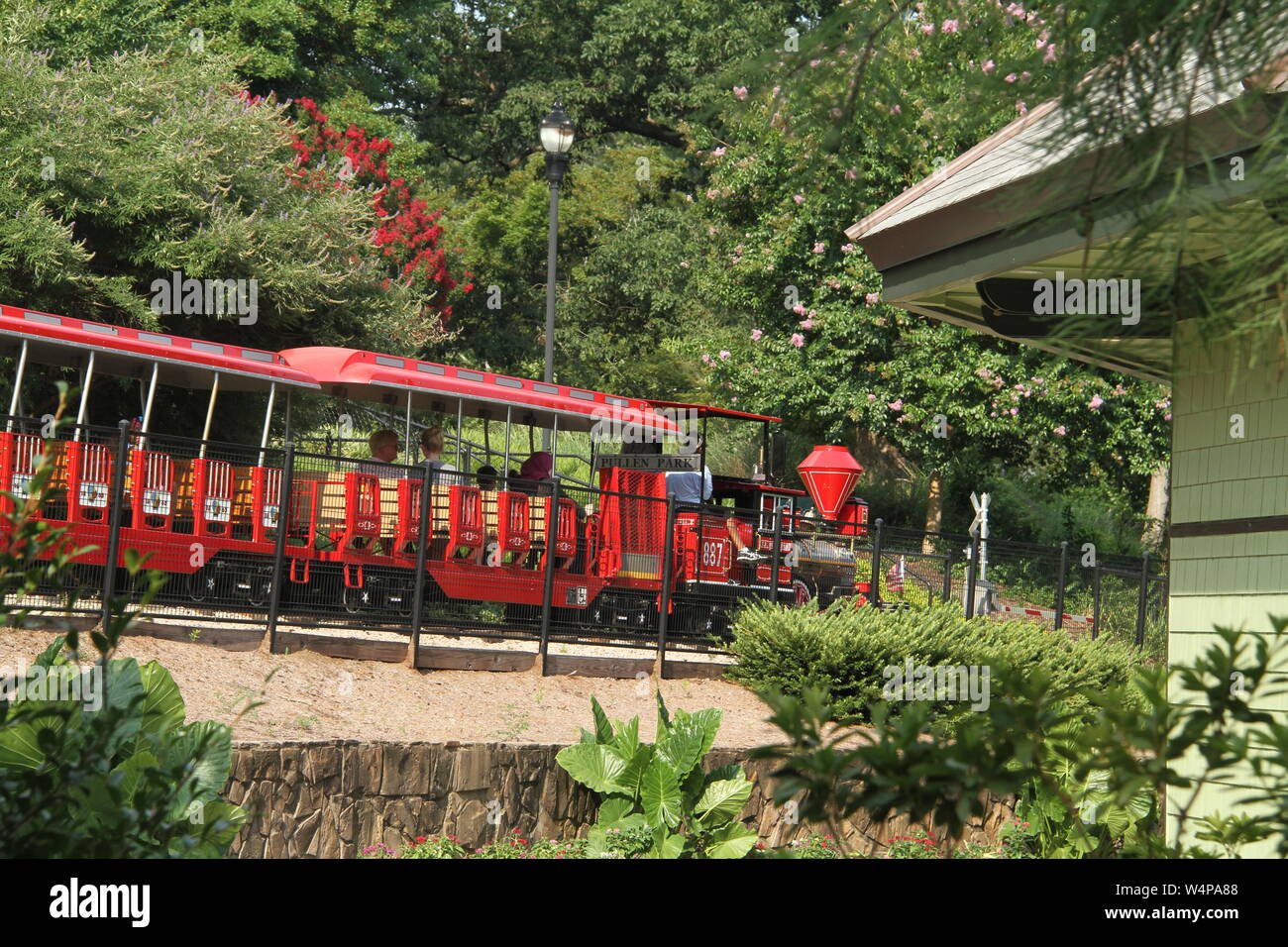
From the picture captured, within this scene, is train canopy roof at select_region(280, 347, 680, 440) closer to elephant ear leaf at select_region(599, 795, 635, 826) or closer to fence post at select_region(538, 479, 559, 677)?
fence post at select_region(538, 479, 559, 677)

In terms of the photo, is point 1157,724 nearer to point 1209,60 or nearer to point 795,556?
point 1209,60

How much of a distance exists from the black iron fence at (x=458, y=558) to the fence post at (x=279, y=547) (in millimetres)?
19

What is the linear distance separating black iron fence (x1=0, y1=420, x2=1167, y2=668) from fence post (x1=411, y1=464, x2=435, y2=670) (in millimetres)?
22

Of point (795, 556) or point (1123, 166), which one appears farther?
point (795, 556)

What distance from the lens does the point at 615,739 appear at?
9.94 metres

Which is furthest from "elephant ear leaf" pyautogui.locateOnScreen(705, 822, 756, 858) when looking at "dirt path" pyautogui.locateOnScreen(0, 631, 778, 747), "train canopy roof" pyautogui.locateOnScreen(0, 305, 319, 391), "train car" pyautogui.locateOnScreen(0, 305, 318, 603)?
"train canopy roof" pyautogui.locateOnScreen(0, 305, 319, 391)

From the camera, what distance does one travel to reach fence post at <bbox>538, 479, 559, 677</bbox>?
43.5 ft

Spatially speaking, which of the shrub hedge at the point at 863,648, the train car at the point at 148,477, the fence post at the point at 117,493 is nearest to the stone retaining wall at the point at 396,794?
the shrub hedge at the point at 863,648

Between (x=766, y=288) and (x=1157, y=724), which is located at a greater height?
(x=766, y=288)

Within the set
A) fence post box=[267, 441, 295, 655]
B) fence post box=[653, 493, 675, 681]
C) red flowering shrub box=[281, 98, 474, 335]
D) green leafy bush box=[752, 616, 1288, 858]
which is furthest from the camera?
red flowering shrub box=[281, 98, 474, 335]

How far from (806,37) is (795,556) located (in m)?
13.2

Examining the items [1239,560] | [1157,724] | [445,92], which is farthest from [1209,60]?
[445,92]

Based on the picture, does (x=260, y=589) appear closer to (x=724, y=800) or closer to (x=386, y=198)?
(x=724, y=800)

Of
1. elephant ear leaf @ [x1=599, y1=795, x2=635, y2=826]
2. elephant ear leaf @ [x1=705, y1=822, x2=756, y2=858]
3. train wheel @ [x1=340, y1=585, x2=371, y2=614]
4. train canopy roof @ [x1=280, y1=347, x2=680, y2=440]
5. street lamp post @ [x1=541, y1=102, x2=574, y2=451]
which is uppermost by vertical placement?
street lamp post @ [x1=541, y1=102, x2=574, y2=451]
